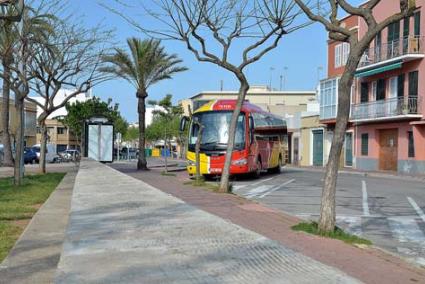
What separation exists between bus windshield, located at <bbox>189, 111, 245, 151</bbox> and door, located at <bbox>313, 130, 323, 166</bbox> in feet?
88.0

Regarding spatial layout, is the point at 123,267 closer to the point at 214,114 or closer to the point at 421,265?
the point at 421,265

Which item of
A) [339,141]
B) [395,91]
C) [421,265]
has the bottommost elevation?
[421,265]

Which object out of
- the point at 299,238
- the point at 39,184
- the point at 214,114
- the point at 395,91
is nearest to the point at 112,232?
the point at 299,238

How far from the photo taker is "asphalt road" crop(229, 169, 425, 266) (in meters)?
9.67

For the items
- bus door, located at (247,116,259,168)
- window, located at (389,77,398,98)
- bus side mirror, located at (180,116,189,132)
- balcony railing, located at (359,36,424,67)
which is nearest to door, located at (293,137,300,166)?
balcony railing, located at (359,36,424,67)

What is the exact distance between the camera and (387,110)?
37.7m

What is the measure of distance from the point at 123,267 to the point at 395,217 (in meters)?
8.74

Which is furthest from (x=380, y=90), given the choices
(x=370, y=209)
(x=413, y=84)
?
(x=370, y=209)

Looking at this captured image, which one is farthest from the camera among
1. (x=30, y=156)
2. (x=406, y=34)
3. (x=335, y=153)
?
(x=30, y=156)

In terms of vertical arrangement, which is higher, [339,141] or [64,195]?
[339,141]

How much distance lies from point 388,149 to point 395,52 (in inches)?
267

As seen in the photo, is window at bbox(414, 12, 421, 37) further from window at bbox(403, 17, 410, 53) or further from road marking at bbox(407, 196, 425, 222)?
road marking at bbox(407, 196, 425, 222)

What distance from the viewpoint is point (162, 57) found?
35875 mm

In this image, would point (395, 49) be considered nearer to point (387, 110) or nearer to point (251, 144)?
point (387, 110)
